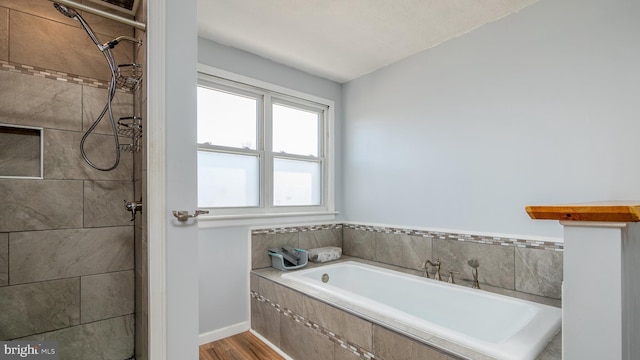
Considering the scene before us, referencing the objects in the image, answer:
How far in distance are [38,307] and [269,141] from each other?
2023 millimetres

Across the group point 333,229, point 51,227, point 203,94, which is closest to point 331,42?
point 203,94

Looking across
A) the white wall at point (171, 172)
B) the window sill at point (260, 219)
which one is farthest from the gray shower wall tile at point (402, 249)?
the white wall at point (171, 172)

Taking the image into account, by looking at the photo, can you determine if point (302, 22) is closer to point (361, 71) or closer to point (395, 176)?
point (361, 71)

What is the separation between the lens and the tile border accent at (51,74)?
5.14 feet

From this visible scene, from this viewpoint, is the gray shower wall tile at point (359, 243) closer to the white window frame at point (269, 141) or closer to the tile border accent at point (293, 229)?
the tile border accent at point (293, 229)

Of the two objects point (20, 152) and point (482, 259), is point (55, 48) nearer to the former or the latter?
point (20, 152)

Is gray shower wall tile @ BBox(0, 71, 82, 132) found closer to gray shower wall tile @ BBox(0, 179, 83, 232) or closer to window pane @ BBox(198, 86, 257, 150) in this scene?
gray shower wall tile @ BBox(0, 179, 83, 232)

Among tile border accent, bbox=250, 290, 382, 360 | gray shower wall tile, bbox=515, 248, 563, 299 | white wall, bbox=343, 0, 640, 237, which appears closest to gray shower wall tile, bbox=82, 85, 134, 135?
tile border accent, bbox=250, 290, 382, 360

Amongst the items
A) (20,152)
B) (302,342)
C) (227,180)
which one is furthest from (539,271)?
(20,152)

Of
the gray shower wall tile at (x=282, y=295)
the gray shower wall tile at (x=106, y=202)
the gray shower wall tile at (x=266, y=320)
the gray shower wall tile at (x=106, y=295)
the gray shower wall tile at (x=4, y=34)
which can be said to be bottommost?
the gray shower wall tile at (x=266, y=320)

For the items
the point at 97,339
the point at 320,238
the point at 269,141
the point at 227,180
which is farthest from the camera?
the point at 320,238

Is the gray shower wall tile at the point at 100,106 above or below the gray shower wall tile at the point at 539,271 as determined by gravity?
above

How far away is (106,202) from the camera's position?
186 cm

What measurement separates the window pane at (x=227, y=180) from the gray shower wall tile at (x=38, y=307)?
1.03 meters
